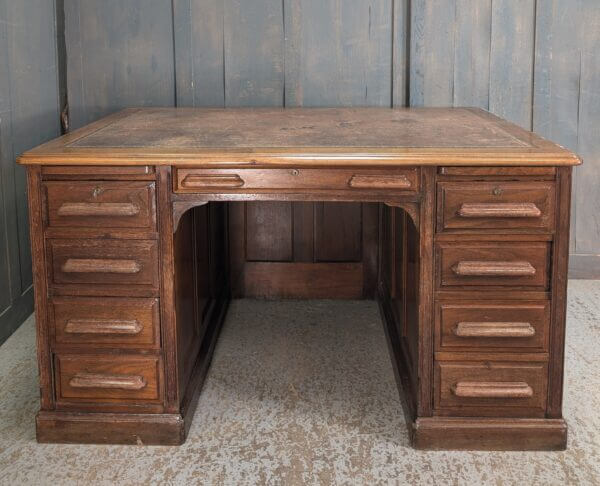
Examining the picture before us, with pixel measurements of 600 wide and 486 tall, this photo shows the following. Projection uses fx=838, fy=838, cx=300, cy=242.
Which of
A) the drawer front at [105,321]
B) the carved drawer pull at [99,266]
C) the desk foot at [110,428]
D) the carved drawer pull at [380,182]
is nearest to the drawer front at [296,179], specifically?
the carved drawer pull at [380,182]

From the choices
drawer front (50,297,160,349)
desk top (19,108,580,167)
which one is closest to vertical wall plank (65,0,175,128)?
desk top (19,108,580,167)

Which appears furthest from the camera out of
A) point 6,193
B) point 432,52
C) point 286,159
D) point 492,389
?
point 432,52

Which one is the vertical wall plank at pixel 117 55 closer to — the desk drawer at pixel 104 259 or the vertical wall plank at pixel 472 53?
the vertical wall plank at pixel 472 53

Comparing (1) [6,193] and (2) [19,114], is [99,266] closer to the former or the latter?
(1) [6,193]

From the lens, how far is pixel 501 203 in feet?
7.34

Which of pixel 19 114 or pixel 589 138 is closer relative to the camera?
pixel 19 114

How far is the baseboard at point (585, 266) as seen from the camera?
3857 mm

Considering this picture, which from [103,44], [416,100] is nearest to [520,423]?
[416,100]

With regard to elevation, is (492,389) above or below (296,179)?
below

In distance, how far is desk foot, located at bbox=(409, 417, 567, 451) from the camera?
2342mm

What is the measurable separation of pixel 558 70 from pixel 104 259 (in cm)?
229

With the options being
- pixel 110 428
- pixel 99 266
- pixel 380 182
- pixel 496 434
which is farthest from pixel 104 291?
pixel 496 434

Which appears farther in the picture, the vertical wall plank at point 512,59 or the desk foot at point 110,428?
the vertical wall plank at point 512,59

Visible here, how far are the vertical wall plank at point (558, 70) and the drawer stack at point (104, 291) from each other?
208cm
